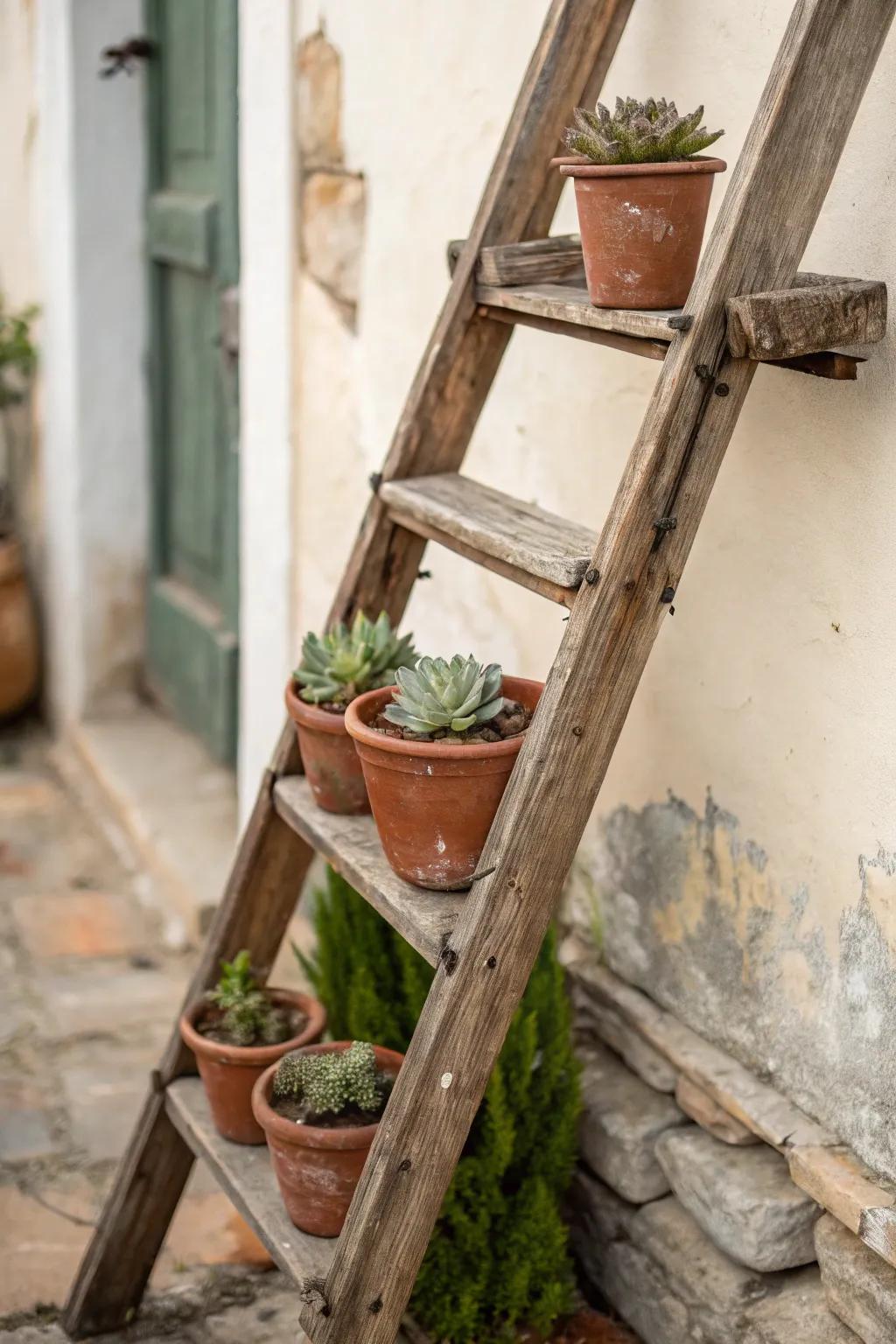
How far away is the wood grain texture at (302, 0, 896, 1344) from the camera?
1441mm

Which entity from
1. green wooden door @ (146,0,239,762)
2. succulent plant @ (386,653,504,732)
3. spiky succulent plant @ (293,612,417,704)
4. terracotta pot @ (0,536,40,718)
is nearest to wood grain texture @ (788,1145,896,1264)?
succulent plant @ (386,653,504,732)

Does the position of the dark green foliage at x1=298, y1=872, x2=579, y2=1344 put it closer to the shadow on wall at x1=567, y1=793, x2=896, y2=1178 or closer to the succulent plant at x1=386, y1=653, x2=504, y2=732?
the shadow on wall at x1=567, y1=793, x2=896, y2=1178

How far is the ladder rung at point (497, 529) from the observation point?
155cm

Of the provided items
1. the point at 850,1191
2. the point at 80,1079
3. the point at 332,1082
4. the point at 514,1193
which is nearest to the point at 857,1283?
the point at 850,1191

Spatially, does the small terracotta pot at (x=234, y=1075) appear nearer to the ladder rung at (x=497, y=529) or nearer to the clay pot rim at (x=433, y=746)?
the clay pot rim at (x=433, y=746)

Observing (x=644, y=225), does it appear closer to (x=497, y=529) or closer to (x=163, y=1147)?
(x=497, y=529)

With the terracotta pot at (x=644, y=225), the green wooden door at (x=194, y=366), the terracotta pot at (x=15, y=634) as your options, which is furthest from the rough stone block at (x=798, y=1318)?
the terracotta pot at (x=15, y=634)

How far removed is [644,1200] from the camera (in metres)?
2.02

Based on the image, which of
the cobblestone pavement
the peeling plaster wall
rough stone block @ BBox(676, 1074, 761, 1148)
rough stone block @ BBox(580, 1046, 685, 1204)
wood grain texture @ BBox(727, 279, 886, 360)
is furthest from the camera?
the cobblestone pavement

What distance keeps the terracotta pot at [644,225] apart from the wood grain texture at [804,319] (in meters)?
0.13

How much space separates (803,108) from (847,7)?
0.10 m

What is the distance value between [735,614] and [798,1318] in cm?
83

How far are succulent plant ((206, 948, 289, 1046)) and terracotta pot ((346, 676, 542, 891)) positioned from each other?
0.48 m

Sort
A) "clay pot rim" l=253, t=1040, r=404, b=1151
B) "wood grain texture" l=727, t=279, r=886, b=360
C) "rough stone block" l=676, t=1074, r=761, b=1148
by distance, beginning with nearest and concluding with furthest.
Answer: "wood grain texture" l=727, t=279, r=886, b=360 < "clay pot rim" l=253, t=1040, r=404, b=1151 < "rough stone block" l=676, t=1074, r=761, b=1148
